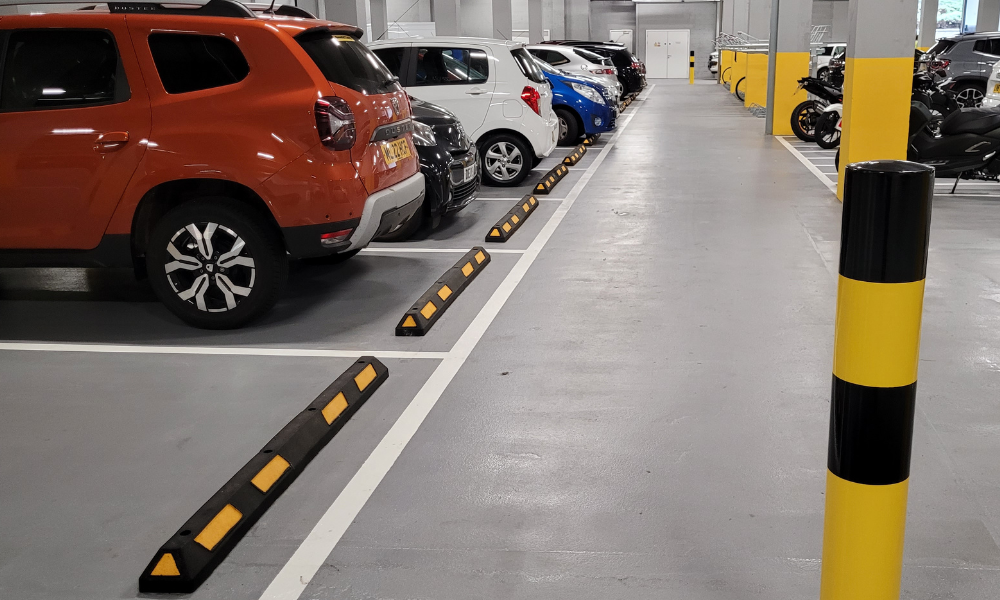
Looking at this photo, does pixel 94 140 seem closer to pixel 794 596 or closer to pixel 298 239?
pixel 298 239

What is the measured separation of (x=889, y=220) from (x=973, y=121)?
321 inches

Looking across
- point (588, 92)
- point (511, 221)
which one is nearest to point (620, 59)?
point (588, 92)

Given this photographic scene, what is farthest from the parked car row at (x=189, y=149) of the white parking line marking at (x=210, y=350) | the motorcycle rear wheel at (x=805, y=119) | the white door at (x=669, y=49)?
the white door at (x=669, y=49)

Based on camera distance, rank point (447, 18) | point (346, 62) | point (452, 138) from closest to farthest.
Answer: point (346, 62) → point (452, 138) → point (447, 18)

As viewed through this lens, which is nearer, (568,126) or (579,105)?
(579,105)

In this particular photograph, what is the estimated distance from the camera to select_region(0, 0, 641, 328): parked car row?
15.8 feet

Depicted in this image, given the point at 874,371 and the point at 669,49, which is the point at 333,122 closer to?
the point at 874,371

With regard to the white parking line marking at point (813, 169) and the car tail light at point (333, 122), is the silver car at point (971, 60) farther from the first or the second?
the car tail light at point (333, 122)

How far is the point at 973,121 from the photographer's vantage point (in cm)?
877

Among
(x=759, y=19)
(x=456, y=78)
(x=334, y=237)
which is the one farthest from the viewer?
(x=759, y=19)

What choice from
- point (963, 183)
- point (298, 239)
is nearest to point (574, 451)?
point (298, 239)

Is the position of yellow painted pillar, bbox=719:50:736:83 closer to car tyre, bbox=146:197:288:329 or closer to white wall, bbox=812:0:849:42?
white wall, bbox=812:0:849:42

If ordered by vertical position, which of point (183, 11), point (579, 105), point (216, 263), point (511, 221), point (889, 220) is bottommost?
point (511, 221)

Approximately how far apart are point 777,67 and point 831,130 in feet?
7.54
